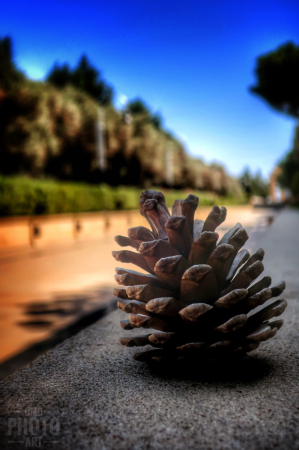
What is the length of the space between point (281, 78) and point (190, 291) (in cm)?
3835

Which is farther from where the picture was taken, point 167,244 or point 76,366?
point 76,366

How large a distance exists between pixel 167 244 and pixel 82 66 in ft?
168

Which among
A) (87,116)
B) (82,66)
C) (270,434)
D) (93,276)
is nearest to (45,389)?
(270,434)

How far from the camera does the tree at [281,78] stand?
35.3m

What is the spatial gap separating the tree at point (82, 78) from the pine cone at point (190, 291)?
46.5 meters

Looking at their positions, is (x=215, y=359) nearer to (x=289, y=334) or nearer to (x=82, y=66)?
(x=289, y=334)

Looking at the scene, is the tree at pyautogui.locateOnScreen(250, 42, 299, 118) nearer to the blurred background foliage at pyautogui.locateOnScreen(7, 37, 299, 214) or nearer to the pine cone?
the blurred background foliage at pyautogui.locateOnScreen(7, 37, 299, 214)

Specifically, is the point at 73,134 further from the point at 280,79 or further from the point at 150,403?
the point at 150,403

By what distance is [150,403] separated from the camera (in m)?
1.41

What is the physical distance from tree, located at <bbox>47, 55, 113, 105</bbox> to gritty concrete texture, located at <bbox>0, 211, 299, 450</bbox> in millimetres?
46533

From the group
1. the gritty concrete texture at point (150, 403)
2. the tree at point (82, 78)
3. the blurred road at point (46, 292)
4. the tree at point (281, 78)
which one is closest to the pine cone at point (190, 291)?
the gritty concrete texture at point (150, 403)

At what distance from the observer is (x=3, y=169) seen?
24.3 m

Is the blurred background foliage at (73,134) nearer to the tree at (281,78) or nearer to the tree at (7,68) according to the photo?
the tree at (7,68)

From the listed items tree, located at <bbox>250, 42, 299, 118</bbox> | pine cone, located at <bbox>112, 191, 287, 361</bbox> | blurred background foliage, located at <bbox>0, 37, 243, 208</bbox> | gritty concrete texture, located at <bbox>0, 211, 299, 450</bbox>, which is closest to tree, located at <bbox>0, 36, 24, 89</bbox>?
blurred background foliage, located at <bbox>0, 37, 243, 208</bbox>
